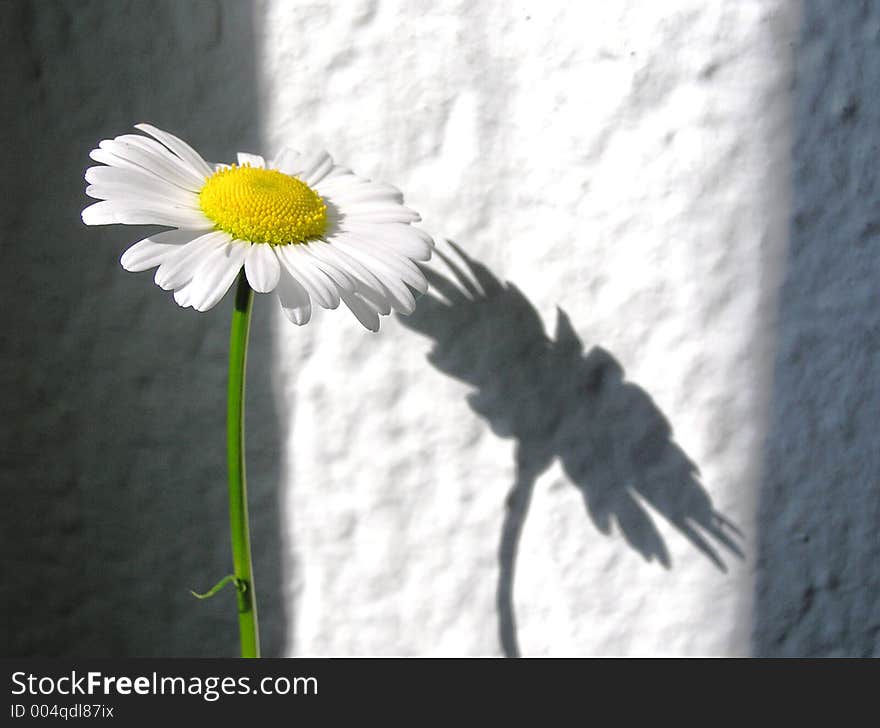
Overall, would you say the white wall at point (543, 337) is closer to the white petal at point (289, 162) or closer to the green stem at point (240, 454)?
the white petal at point (289, 162)

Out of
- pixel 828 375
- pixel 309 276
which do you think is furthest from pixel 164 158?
pixel 828 375

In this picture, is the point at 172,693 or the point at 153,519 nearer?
the point at 172,693

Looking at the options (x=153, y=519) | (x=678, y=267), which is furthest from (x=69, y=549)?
(x=678, y=267)

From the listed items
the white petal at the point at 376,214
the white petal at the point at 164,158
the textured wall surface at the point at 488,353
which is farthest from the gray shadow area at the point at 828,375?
the white petal at the point at 164,158

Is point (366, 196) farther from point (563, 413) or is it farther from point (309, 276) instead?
point (563, 413)

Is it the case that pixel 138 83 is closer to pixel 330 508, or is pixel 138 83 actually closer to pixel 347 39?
pixel 347 39

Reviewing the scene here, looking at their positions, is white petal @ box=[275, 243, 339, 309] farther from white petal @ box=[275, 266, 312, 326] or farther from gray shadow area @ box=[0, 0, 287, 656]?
gray shadow area @ box=[0, 0, 287, 656]

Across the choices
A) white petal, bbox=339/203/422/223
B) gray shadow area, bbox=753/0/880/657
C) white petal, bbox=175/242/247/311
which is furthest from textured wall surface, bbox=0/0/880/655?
white petal, bbox=175/242/247/311
